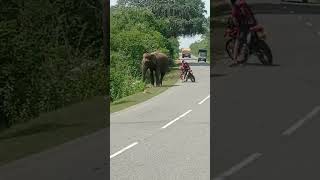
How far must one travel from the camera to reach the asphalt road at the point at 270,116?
37.7ft

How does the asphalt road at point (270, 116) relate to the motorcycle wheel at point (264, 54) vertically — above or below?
below

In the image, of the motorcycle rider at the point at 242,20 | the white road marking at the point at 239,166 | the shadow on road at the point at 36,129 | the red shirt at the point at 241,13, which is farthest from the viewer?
the shadow on road at the point at 36,129

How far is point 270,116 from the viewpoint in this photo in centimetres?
1686

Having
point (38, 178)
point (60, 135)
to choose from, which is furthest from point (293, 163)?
point (60, 135)

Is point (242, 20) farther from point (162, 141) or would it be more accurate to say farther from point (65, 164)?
point (65, 164)

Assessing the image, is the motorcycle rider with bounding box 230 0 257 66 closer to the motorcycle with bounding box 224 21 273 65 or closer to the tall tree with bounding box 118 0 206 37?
the motorcycle with bounding box 224 21 273 65

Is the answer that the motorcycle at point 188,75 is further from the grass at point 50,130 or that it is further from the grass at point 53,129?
the grass at point 50,130

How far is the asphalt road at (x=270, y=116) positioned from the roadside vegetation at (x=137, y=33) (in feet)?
27.6

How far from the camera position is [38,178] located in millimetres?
11711

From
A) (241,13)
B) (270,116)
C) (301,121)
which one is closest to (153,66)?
(241,13)

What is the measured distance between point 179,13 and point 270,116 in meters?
50.8

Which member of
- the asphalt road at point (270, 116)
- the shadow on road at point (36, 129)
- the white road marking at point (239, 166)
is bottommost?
the shadow on road at point (36, 129)

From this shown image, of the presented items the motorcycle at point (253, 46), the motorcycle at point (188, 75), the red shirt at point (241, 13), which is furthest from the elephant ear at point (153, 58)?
the red shirt at point (241, 13)

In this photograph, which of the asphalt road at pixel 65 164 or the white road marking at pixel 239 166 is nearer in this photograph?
the white road marking at pixel 239 166
